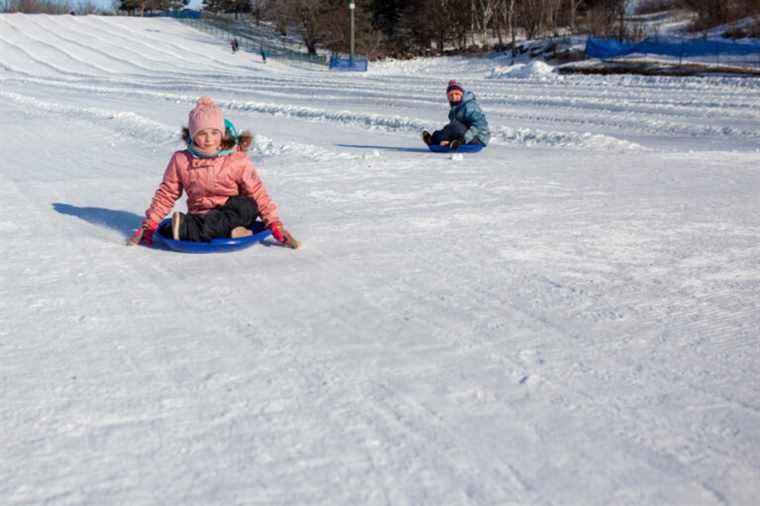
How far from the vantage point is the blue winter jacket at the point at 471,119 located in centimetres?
1007

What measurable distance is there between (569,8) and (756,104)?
45.7m

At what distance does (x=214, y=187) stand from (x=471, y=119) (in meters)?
5.60

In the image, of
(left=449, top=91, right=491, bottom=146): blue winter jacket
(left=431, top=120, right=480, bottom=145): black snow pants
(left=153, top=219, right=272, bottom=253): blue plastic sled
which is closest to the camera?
(left=153, top=219, right=272, bottom=253): blue plastic sled

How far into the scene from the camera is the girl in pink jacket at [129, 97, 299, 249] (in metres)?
5.01

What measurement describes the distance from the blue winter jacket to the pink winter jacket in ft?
17.3

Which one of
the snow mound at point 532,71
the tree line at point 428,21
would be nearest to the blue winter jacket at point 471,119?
the snow mound at point 532,71

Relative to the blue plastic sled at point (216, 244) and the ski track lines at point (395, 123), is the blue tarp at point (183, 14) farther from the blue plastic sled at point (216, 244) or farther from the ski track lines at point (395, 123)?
the blue plastic sled at point (216, 244)

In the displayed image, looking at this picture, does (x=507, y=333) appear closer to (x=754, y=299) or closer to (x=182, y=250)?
(x=754, y=299)

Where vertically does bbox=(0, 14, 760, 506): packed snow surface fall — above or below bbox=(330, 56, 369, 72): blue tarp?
below

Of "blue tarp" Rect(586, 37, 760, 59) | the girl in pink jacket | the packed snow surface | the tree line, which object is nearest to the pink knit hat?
the girl in pink jacket

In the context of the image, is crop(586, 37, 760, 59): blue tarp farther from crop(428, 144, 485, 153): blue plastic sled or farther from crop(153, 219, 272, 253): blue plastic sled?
crop(153, 219, 272, 253): blue plastic sled

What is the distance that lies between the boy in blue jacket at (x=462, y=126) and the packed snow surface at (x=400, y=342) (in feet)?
5.44

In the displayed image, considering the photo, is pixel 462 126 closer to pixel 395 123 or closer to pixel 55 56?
pixel 395 123

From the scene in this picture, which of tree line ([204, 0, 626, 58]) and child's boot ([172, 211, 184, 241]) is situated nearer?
child's boot ([172, 211, 184, 241])
